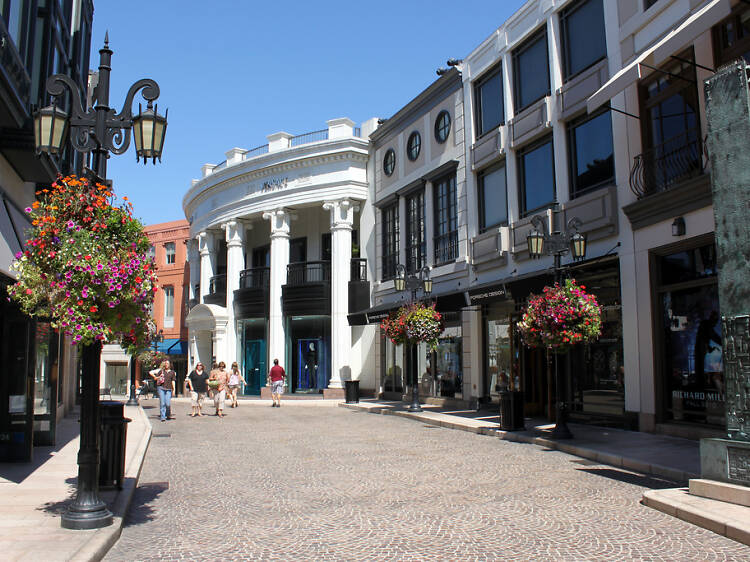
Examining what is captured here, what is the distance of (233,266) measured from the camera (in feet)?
106

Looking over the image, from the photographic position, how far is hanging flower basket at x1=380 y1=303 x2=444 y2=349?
1944cm

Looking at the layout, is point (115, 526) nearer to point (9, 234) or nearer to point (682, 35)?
point (9, 234)

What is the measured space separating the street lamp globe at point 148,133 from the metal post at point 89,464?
2.21m

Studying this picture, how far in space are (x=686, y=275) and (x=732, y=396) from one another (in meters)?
5.72

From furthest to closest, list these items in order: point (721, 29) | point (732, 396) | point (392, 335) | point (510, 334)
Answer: point (392, 335) < point (510, 334) < point (721, 29) < point (732, 396)

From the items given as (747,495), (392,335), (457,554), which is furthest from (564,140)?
(457,554)

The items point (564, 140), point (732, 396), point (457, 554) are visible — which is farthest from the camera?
point (564, 140)

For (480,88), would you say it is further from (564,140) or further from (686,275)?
(686,275)

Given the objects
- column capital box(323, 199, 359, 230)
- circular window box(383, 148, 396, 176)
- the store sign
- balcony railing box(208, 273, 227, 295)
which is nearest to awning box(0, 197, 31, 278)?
the store sign

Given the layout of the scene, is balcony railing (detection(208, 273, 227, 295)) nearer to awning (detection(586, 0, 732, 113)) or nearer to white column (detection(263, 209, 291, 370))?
white column (detection(263, 209, 291, 370))

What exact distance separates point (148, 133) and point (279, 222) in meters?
23.2

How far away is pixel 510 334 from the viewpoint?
18812 millimetres

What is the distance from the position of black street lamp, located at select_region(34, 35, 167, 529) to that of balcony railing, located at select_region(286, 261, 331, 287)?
2248 centimetres

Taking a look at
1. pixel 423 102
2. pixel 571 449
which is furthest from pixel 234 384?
pixel 571 449
